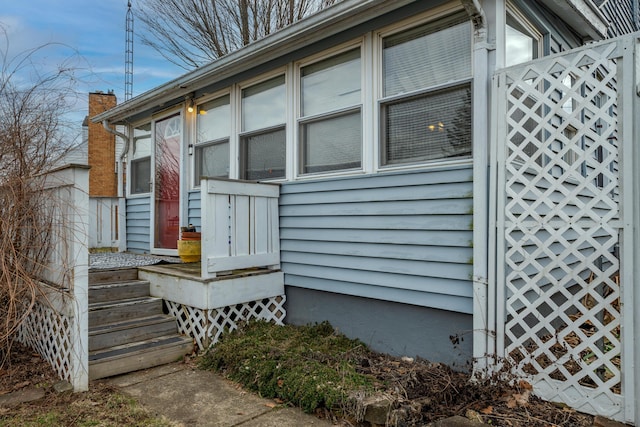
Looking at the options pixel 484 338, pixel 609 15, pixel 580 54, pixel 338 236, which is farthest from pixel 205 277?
pixel 609 15

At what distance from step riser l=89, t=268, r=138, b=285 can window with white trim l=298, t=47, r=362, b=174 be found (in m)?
2.26

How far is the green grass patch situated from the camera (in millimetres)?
2818

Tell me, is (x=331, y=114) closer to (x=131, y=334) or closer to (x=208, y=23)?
(x=131, y=334)

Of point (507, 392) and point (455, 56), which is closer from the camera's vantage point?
point (507, 392)

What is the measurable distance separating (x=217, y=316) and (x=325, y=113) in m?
2.31

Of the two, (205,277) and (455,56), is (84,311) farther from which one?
(455,56)

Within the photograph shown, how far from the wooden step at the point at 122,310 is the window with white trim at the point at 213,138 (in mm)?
1937

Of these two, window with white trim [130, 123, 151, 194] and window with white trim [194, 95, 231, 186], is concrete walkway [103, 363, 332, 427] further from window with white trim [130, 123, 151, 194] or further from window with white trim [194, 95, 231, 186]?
window with white trim [130, 123, 151, 194]

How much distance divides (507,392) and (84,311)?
121 inches

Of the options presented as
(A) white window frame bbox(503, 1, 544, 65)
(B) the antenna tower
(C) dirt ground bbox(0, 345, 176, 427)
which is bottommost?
(C) dirt ground bbox(0, 345, 176, 427)

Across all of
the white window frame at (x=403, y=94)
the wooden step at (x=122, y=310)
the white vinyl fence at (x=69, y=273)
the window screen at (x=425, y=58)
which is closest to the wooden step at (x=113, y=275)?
the wooden step at (x=122, y=310)

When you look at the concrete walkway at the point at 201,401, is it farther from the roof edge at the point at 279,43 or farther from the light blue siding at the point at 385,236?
the roof edge at the point at 279,43

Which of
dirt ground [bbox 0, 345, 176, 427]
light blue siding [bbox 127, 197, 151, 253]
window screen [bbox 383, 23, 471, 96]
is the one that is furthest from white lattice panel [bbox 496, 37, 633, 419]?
light blue siding [bbox 127, 197, 151, 253]

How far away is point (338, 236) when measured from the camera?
4.04 meters
